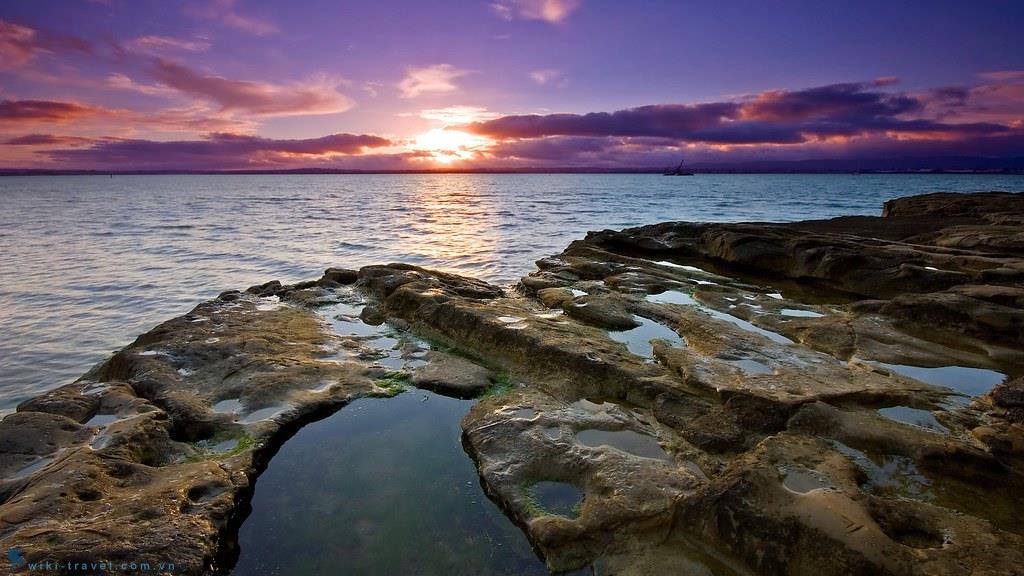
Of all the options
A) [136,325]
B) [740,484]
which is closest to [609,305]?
[740,484]

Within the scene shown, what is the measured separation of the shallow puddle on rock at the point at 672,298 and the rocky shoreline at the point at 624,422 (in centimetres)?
13

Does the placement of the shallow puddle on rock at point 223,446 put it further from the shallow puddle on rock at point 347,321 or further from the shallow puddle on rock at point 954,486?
the shallow puddle on rock at point 954,486

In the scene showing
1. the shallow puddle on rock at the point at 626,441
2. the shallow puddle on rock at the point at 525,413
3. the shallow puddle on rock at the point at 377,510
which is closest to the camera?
the shallow puddle on rock at the point at 377,510

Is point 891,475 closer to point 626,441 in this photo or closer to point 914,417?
point 914,417

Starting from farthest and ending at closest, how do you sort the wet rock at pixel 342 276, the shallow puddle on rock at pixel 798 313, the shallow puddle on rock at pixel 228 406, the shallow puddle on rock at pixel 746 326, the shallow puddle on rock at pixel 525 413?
the wet rock at pixel 342 276, the shallow puddle on rock at pixel 798 313, the shallow puddle on rock at pixel 746 326, the shallow puddle on rock at pixel 228 406, the shallow puddle on rock at pixel 525 413

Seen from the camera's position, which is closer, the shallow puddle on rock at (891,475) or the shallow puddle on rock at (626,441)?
the shallow puddle on rock at (891,475)

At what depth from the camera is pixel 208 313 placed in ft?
32.8

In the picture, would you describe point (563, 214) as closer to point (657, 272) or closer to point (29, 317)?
point (657, 272)

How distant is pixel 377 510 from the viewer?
4578 mm

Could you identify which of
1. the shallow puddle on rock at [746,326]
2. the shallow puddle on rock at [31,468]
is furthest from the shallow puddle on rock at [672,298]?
the shallow puddle on rock at [31,468]

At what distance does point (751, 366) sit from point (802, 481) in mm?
2905

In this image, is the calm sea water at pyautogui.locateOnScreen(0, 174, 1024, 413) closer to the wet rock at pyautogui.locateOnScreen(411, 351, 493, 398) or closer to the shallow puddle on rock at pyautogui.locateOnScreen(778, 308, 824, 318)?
the wet rock at pyautogui.locateOnScreen(411, 351, 493, 398)

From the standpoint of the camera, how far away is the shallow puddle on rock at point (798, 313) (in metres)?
9.84

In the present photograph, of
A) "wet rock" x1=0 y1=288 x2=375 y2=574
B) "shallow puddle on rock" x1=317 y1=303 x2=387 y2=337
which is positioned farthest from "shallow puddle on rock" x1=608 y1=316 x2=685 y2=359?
"shallow puddle on rock" x1=317 y1=303 x2=387 y2=337
